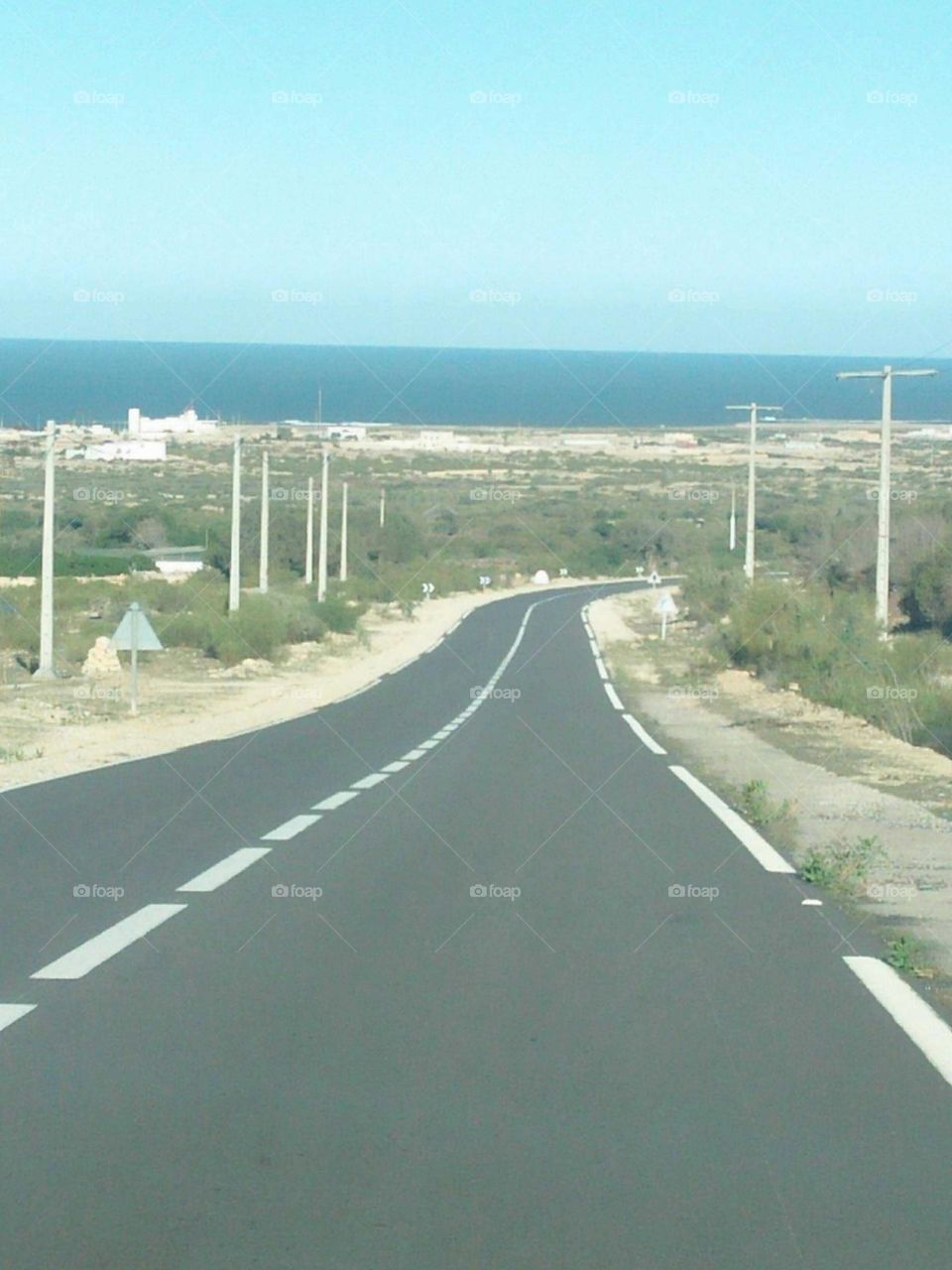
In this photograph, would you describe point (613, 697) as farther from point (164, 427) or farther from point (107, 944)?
point (164, 427)

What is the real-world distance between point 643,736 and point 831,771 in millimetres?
5245

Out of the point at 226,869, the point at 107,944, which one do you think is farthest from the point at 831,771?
the point at 107,944

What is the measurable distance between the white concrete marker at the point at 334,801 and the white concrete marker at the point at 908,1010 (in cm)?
677

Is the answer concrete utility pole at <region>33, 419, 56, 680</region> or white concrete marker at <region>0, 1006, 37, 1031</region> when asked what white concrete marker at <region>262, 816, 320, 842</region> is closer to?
white concrete marker at <region>0, 1006, 37, 1031</region>

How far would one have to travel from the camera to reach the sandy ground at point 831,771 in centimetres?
1045

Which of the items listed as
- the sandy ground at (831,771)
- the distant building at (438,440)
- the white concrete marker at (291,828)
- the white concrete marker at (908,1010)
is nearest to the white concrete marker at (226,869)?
the white concrete marker at (291,828)

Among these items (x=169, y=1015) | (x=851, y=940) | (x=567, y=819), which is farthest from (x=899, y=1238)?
(x=567, y=819)

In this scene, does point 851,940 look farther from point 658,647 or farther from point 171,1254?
point 658,647

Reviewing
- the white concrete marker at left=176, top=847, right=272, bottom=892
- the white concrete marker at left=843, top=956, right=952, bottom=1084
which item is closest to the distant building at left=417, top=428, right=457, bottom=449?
the white concrete marker at left=176, top=847, right=272, bottom=892

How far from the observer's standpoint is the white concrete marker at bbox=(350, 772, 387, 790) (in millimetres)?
16436

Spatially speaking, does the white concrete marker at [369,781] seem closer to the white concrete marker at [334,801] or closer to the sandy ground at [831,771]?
the white concrete marker at [334,801]

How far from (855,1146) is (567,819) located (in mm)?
8611

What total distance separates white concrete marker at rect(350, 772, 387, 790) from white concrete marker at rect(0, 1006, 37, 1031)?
9.13m

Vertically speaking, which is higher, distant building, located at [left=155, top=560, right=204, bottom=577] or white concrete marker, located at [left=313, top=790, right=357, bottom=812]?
white concrete marker, located at [left=313, top=790, right=357, bottom=812]
